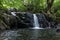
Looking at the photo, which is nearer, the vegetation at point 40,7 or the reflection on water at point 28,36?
the reflection on water at point 28,36

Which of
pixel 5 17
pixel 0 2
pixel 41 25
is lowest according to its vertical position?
pixel 41 25

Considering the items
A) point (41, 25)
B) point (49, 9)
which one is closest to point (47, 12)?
point (49, 9)

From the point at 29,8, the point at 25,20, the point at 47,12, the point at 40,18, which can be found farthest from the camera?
the point at 29,8

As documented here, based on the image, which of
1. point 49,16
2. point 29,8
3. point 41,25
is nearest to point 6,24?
point 41,25

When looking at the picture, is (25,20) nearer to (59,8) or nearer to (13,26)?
(13,26)

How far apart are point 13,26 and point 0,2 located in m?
3.60

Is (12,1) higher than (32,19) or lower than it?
higher

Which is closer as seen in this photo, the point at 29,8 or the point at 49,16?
the point at 49,16

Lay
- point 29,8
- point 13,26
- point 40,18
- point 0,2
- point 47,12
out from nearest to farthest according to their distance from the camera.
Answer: point 0,2 → point 13,26 → point 40,18 → point 47,12 → point 29,8

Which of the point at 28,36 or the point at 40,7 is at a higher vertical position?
the point at 40,7

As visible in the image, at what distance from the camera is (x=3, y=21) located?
2289 cm

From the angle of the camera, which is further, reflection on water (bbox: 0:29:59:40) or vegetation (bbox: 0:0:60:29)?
vegetation (bbox: 0:0:60:29)

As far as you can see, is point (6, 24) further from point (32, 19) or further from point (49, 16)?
point (49, 16)

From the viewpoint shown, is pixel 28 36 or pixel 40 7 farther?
pixel 40 7
